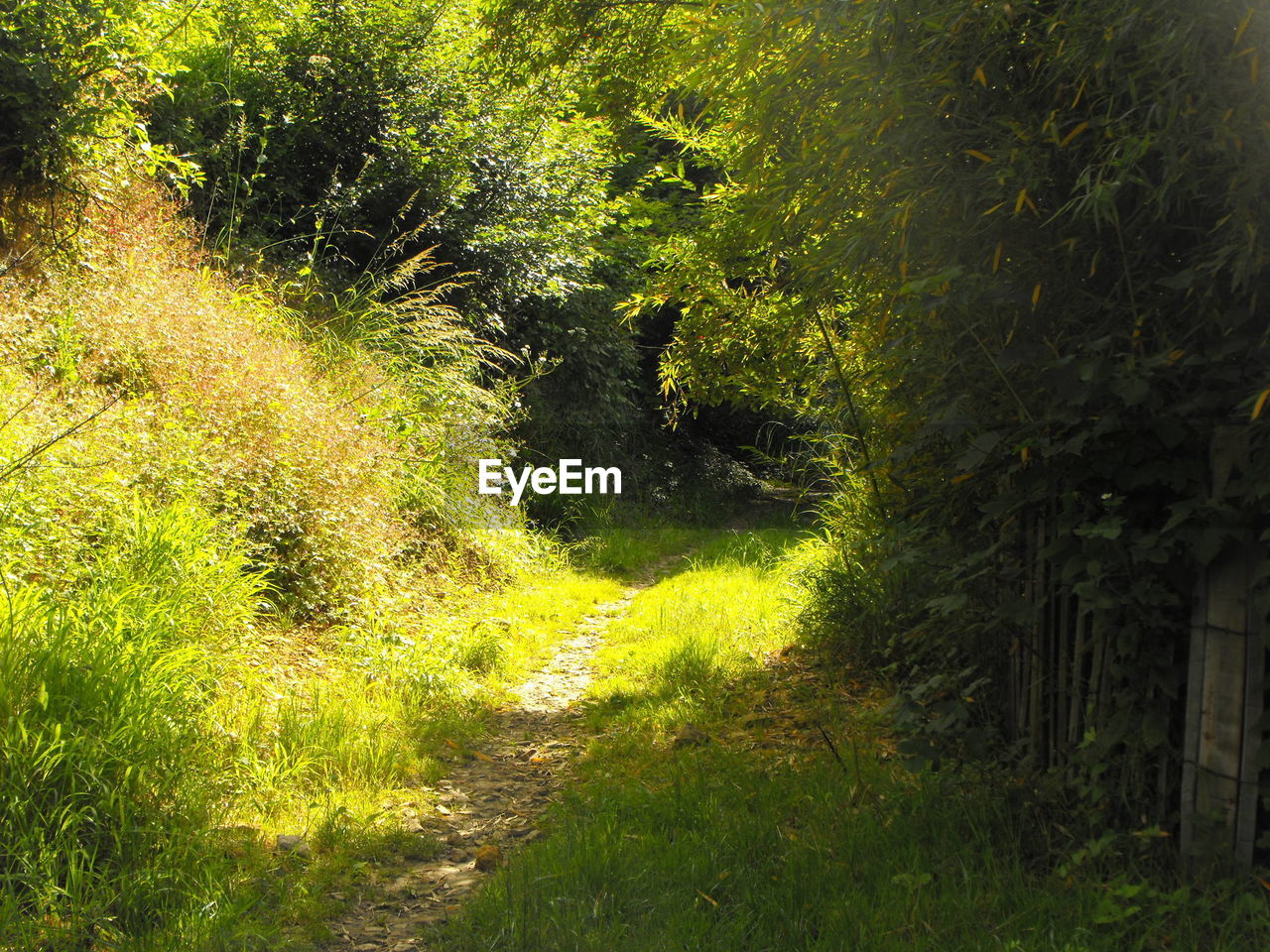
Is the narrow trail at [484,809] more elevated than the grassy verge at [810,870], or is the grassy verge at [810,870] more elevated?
the grassy verge at [810,870]

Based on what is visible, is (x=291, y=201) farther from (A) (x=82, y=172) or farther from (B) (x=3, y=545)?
(B) (x=3, y=545)

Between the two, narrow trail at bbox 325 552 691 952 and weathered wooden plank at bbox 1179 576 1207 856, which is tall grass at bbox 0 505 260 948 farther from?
weathered wooden plank at bbox 1179 576 1207 856

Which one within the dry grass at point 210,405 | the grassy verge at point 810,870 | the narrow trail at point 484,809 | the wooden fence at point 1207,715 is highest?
the dry grass at point 210,405

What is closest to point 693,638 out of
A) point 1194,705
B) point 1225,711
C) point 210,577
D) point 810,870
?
point 210,577

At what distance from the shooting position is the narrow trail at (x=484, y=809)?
12.1 ft

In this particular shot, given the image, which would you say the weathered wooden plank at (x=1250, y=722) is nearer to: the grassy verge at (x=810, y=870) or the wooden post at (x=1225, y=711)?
the wooden post at (x=1225, y=711)

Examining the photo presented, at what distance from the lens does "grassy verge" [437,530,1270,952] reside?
3.15m

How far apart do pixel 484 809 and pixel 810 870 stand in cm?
184

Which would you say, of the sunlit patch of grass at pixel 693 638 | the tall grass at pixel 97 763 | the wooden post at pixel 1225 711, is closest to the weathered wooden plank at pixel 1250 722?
the wooden post at pixel 1225 711

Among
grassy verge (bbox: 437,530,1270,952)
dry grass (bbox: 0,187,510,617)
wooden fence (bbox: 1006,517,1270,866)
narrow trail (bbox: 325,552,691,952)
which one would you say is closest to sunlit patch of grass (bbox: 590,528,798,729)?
narrow trail (bbox: 325,552,691,952)

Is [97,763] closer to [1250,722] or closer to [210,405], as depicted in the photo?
[210,405]

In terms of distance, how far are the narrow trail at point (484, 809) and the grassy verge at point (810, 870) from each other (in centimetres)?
20

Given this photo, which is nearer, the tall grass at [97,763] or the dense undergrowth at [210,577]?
the tall grass at [97,763]

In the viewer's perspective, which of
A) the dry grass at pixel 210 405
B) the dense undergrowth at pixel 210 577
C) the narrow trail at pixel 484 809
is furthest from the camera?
the dry grass at pixel 210 405
